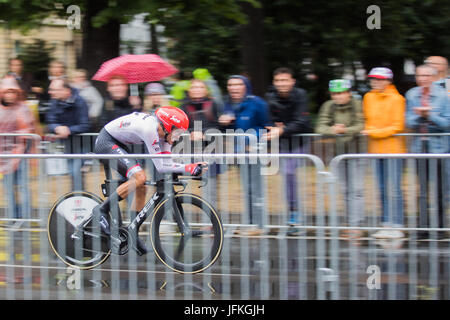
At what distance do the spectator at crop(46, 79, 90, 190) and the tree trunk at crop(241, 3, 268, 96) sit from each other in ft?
19.6

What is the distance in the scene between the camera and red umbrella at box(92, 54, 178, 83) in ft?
33.2

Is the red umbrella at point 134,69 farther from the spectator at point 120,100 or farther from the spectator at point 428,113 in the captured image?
the spectator at point 428,113

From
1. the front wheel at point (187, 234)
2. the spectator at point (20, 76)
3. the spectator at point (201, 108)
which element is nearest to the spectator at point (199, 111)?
the spectator at point (201, 108)

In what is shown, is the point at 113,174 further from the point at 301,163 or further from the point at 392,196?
the point at 392,196

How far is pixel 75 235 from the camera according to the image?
646cm

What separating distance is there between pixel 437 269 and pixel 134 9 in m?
6.95

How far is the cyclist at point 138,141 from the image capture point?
6.18 metres

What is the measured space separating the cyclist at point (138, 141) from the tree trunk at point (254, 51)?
25.0 feet

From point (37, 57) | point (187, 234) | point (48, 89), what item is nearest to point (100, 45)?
point (48, 89)

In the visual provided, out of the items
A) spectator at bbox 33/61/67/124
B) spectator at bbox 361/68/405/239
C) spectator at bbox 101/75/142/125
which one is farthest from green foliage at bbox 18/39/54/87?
spectator at bbox 361/68/405/239

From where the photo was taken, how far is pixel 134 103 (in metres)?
8.80

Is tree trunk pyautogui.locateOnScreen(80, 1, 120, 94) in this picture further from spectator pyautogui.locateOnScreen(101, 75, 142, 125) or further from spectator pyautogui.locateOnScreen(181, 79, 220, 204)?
spectator pyautogui.locateOnScreen(181, 79, 220, 204)

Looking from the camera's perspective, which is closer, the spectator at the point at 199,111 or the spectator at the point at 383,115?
the spectator at the point at 383,115

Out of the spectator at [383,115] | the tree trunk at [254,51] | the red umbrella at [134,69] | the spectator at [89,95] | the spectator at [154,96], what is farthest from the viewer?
the tree trunk at [254,51]
